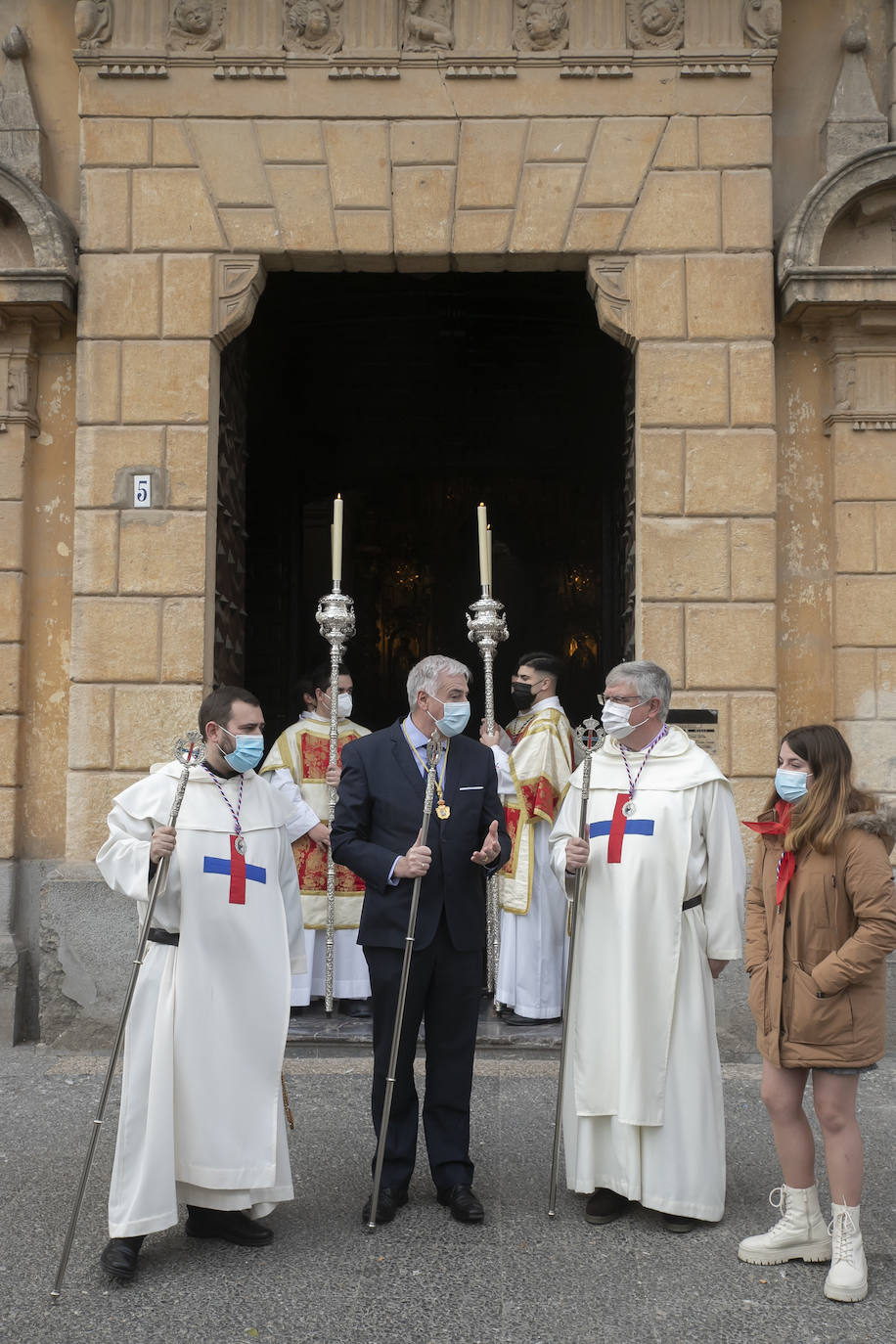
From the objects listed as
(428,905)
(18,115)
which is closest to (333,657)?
(428,905)

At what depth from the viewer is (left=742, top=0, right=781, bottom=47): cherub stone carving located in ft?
23.9

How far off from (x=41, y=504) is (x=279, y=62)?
287 centimetres

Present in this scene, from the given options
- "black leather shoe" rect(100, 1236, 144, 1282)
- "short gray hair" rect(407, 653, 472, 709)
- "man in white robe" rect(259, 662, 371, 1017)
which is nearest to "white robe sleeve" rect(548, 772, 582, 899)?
"short gray hair" rect(407, 653, 472, 709)

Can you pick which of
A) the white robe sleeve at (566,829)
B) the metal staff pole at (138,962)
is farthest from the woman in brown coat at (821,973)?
the metal staff pole at (138,962)

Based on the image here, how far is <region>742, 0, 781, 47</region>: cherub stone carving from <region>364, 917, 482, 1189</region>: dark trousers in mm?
5537

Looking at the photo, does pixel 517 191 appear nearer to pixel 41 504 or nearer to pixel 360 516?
pixel 41 504

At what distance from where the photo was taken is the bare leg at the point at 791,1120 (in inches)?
159

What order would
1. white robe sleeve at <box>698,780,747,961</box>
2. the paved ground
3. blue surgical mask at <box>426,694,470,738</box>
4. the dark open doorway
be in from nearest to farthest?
the paved ground → white robe sleeve at <box>698,780,747,961</box> → blue surgical mask at <box>426,694,470,738</box> → the dark open doorway

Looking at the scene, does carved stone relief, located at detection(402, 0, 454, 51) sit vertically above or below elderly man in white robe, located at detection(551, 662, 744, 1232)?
above

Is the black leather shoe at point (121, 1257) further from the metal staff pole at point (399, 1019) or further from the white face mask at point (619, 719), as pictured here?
the white face mask at point (619, 719)

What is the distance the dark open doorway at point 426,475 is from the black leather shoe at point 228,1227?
725 cm

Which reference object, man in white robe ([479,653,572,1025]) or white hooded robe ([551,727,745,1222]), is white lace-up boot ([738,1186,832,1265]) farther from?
man in white robe ([479,653,572,1025])

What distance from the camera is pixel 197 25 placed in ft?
24.1

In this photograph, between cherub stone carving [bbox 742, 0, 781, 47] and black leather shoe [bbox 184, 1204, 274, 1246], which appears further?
cherub stone carving [bbox 742, 0, 781, 47]
